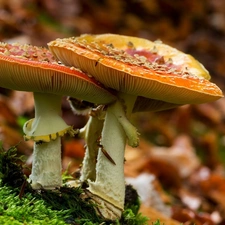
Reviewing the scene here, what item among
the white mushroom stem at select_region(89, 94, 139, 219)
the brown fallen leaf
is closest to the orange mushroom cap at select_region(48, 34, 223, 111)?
the white mushroom stem at select_region(89, 94, 139, 219)

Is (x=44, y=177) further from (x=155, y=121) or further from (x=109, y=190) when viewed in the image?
(x=155, y=121)

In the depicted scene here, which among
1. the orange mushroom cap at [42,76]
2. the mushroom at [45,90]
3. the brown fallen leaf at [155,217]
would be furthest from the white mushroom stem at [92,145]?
the brown fallen leaf at [155,217]

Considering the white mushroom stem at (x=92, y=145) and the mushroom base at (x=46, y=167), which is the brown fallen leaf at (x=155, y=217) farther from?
the mushroom base at (x=46, y=167)

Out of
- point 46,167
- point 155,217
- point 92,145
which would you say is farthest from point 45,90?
point 155,217

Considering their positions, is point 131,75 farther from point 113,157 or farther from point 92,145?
point 92,145

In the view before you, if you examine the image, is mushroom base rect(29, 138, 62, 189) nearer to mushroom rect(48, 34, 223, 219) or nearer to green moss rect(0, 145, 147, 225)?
green moss rect(0, 145, 147, 225)
